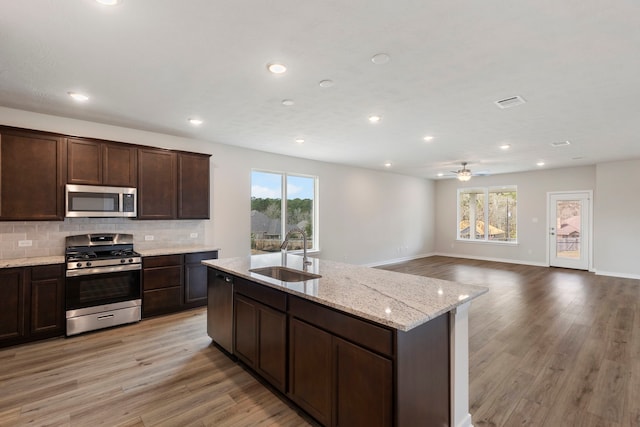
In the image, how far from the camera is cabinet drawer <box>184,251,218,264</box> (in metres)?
4.50

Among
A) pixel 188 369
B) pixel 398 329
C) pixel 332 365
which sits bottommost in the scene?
pixel 188 369

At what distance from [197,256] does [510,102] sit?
4.53 meters

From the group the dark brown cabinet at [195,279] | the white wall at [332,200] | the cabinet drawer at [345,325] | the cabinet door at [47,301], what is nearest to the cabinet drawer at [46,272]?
the cabinet door at [47,301]

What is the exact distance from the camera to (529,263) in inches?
340

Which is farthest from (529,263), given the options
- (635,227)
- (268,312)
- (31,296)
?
(31,296)

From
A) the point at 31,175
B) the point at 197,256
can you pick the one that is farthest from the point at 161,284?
the point at 31,175

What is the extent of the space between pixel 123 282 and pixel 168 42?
3107 mm

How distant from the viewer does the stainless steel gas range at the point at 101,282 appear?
11.8 feet

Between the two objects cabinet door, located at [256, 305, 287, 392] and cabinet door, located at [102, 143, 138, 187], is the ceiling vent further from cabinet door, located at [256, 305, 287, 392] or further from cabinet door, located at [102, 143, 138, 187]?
cabinet door, located at [102, 143, 138, 187]

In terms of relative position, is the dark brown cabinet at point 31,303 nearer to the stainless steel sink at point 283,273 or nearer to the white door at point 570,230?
the stainless steel sink at point 283,273

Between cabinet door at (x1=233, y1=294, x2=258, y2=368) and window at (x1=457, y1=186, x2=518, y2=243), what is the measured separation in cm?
889

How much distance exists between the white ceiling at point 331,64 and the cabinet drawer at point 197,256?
73.0 inches

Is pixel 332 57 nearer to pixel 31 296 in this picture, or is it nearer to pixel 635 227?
pixel 31 296

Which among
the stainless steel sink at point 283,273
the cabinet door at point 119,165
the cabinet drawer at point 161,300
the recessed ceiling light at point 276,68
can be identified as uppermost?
the recessed ceiling light at point 276,68
